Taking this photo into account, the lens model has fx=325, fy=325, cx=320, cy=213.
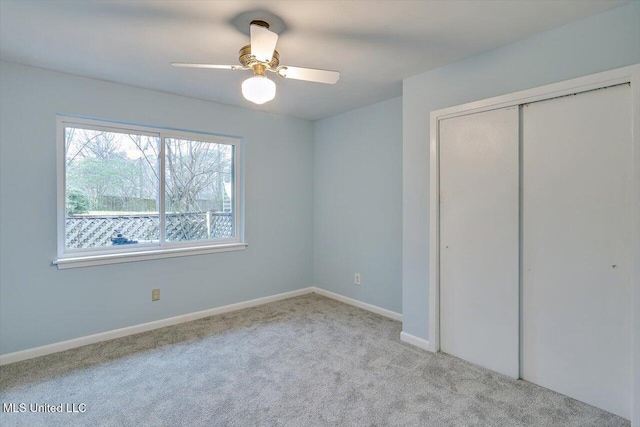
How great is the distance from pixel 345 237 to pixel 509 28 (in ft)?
8.60

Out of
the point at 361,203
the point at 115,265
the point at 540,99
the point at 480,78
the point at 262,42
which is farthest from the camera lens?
the point at 361,203

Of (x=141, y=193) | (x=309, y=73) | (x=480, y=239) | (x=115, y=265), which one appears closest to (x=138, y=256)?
(x=115, y=265)

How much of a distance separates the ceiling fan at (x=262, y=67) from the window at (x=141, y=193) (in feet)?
5.40

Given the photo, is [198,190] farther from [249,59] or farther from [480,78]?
[480,78]

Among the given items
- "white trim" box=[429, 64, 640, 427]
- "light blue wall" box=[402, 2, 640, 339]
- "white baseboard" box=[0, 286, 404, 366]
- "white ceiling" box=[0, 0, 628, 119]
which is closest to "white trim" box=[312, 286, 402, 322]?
"white baseboard" box=[0, 286, 404, 366]

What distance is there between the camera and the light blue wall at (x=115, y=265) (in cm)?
251

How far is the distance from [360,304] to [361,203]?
3.90 ft

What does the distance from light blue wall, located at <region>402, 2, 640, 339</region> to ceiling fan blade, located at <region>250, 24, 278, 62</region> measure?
57.7 inches

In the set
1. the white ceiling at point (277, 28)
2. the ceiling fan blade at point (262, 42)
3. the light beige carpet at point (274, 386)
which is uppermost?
the white ceiling at point (277, 28)

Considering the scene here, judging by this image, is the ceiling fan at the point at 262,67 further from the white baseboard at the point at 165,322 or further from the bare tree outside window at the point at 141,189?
the white baseboard at the point at 165,322

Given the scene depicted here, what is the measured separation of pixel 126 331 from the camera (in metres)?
3.01

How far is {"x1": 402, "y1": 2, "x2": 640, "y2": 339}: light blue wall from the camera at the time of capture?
1.82m

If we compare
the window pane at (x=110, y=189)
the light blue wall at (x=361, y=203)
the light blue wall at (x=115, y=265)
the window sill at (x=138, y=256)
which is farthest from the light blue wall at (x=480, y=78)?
the window pane at (x=110, y=189)

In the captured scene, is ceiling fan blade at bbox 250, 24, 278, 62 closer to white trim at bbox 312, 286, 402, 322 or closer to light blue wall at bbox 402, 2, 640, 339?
light blue wall at bbox 402, 2, 640, 339
